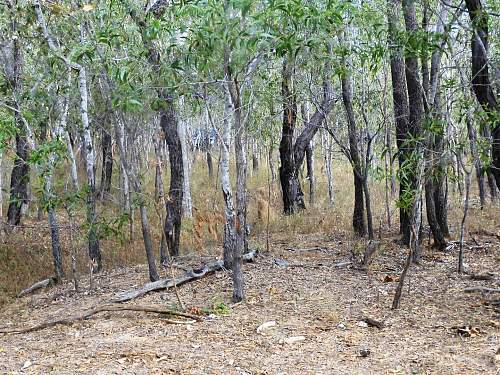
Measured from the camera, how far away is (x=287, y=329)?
5.84m

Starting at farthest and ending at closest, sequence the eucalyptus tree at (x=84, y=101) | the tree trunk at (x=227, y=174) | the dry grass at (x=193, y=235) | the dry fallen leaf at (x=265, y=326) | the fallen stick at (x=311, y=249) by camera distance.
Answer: the dry grass at (x=193, y=235)
the fallen stick at (x=311, y=249)
the eucalyptus tree at (x=84, y=101)
the tree trunk at (x=227, y=174)
the dry fallen leaf at (x=265, y=326)

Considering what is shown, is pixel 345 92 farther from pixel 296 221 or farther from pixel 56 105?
pixel 56 105

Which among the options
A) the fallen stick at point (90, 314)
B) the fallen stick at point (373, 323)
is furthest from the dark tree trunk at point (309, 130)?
the fallen stick at point (90, 314)

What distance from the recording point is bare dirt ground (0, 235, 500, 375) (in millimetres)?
4922

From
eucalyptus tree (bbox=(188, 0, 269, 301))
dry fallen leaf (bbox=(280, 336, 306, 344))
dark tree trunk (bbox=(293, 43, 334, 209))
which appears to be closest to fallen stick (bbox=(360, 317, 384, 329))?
dry fallen leaf (bbox=(280, 336, 306, 344))

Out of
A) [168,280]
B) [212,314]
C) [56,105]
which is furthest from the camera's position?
[56,105]

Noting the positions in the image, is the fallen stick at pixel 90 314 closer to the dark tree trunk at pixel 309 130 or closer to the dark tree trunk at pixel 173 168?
the dark tree trunk at pixel 173 168

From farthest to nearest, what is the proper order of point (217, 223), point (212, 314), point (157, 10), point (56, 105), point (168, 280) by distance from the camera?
1. point (217, 223)
2. point (56, 105)
3. point (157, 10)
4. point (168, 280)
5. point (212, 314)

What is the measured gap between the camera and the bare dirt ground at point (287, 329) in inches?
194

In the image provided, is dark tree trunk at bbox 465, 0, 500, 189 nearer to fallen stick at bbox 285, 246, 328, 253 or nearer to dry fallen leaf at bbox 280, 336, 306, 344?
dry fallen leaf at bbox 280, 336, 306, 344

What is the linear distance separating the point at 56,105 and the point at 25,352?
17.8ft

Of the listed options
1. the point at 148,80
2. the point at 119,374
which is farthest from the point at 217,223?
the point at 119,374

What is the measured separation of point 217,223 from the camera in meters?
13.3

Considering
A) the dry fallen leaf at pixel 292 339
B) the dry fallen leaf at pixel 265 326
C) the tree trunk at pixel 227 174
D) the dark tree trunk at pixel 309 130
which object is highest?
the dark tree trunk at pixel 309 130
